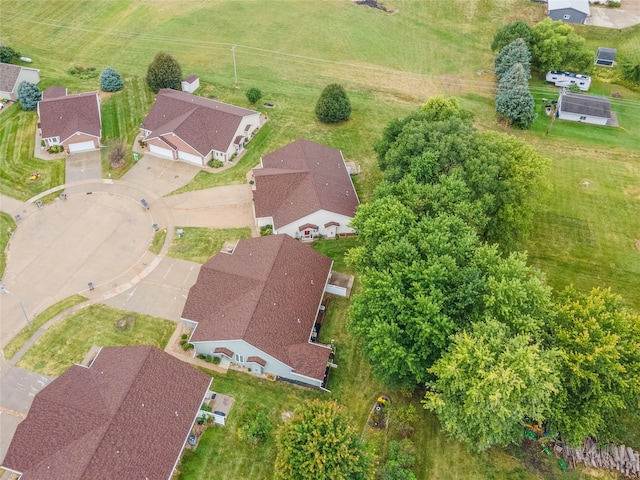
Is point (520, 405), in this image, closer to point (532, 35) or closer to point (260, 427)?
point (260, 427)

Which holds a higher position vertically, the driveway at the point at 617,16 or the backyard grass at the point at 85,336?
the driveway at the point at 617,16

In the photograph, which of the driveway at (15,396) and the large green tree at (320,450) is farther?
the driveway at (15,396)

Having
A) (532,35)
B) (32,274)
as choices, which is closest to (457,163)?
(32,274)

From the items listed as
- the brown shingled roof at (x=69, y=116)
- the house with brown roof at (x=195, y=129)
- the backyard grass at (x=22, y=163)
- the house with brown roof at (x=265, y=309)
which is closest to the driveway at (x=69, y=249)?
the backyard grass at (x=22, y=163)

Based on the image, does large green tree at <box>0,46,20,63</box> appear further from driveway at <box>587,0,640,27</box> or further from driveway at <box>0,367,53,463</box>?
driveway at <box>587,0,640,27</box>

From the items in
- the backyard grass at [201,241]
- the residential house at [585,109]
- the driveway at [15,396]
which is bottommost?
the driveway at [15,396]

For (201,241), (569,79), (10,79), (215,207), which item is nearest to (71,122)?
(10,79)

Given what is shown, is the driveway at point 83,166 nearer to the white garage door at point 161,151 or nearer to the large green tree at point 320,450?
the white garage door at point 161,151
